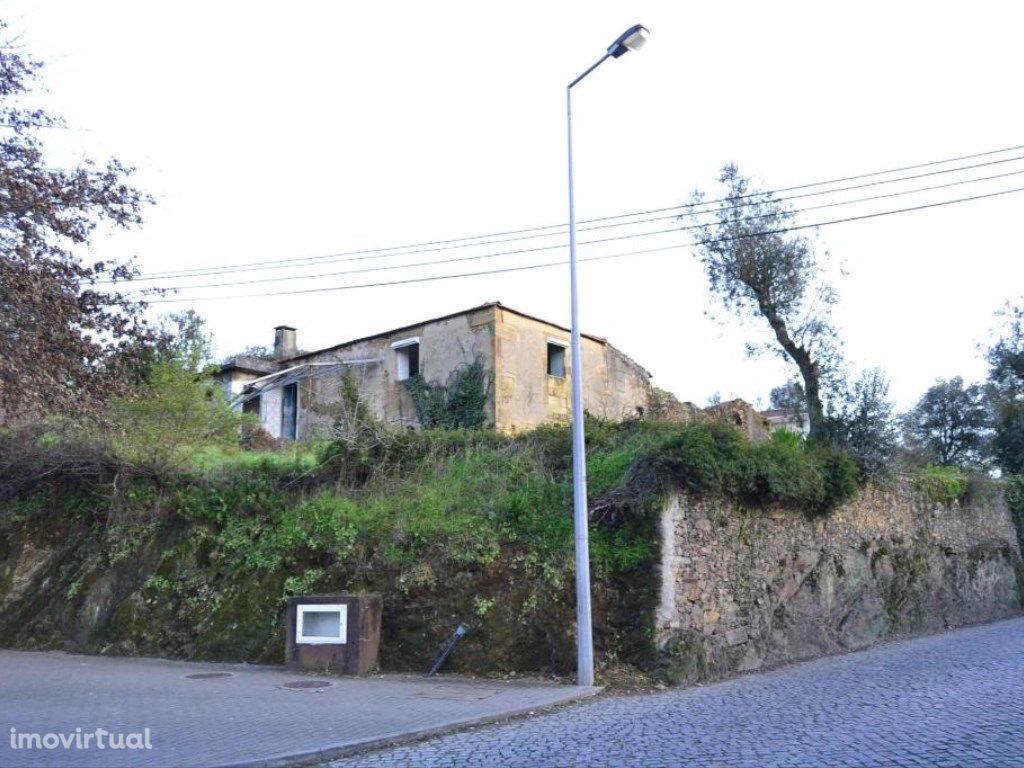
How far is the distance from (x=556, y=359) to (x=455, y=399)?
4316 millimetres

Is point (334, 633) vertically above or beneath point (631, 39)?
beneath

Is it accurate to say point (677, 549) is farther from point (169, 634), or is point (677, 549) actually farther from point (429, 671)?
point (169, 634)

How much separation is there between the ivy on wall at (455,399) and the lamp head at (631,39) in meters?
16.0

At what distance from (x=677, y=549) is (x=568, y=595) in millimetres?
1624

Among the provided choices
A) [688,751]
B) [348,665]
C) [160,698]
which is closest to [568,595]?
[348,665]

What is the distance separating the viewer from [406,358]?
29.1m

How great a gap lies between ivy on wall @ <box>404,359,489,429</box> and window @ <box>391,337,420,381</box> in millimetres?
854

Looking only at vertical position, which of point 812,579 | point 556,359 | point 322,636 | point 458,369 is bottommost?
point 322,636

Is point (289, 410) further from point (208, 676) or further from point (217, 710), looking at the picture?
point (217, 710)

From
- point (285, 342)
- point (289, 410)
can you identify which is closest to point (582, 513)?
point (289, 410)

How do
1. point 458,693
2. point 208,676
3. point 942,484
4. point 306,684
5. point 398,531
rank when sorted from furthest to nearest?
point 942,484
point 398,531
point 208,676
point 306,684
point 458,693

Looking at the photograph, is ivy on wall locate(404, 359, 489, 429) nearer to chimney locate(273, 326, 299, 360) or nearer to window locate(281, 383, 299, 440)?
window locate(281, 383, 299, 440)

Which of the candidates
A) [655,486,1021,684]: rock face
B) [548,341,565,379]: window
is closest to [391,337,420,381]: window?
[548,341,565,379]: window

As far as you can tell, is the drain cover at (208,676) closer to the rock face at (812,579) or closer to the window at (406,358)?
the rock face at (812,579)
